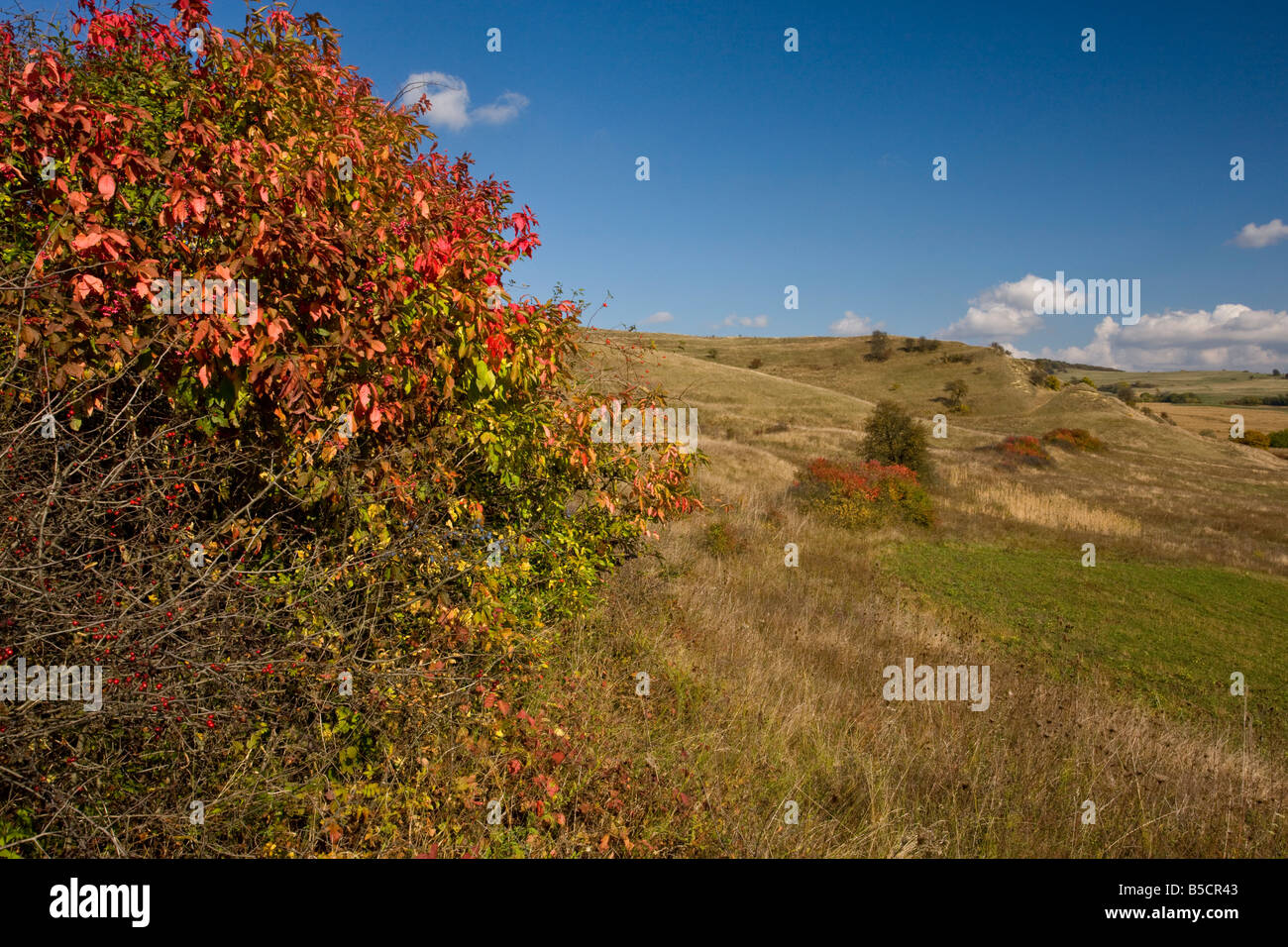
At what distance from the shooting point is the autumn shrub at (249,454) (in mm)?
2820

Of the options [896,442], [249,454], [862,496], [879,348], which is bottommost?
[862,496]

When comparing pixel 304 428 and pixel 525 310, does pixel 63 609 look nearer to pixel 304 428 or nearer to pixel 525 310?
pixel 304 428

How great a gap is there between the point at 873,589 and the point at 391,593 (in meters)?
11.7

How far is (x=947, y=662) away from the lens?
8.94 m

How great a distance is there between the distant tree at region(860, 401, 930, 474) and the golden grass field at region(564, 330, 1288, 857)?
318 cm

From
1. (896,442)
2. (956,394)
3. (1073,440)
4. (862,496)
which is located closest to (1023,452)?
(1073,440)

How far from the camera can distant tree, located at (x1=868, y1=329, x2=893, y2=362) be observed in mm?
102938

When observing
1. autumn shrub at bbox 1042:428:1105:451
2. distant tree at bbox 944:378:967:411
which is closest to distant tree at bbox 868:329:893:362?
distant tree at bbox 944:378:967:411

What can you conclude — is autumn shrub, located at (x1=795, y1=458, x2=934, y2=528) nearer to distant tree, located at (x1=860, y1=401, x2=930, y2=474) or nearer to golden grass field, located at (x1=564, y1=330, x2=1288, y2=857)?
golden grass field, located at (x1=564, y1=330, x2=1288, y2=857)

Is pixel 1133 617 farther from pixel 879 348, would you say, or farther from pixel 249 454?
pixel 879 348

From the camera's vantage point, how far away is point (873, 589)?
13547mm

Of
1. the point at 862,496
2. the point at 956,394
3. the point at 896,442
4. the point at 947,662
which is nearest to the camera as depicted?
the point at 947,662

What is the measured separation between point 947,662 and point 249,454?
8.78m
